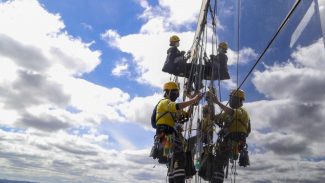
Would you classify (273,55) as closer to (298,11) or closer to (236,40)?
(298,11)

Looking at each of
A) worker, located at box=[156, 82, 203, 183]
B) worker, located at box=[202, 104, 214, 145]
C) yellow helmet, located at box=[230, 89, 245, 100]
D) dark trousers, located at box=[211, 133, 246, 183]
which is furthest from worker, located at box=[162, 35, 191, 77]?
yellow helmet, located at box=[230, 89, 245, 100]

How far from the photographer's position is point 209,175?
21.1 ft

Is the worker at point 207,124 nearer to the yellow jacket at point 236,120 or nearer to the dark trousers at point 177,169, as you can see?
the dark trousers at point 177,169

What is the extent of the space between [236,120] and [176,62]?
5.08m

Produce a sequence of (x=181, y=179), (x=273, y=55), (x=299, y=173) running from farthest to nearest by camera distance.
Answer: (x=181, y=179) < (x=273, y=55) < (x=299, y=173)

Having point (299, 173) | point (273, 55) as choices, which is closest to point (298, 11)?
point (273, 55)

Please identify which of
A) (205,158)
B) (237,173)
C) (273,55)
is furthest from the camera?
(205,158)

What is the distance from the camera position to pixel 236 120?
4.44 m

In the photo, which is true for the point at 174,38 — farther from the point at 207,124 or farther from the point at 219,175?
the point at 219,175

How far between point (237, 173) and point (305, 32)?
7.31 ft

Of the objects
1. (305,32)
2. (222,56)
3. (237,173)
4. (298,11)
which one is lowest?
(237,173)

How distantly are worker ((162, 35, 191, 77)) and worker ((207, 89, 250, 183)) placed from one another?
10.6 feet

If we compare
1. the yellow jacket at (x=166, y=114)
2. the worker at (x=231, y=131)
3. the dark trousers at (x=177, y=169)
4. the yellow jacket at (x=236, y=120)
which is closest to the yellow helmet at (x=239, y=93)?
the worker at (x=231, y=131)

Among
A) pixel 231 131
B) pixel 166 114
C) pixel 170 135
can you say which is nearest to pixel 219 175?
pixel 231 131
